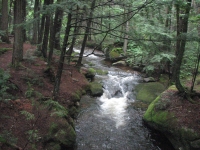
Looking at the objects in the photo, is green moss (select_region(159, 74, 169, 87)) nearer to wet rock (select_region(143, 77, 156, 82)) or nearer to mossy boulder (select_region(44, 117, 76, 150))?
wet rock (select_region(143, 77, 156, 82))

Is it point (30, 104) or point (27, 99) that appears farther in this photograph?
point (27, 99)

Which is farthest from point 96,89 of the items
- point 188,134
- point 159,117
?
point 188,134

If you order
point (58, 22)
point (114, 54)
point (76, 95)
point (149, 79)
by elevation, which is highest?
point (58, 22)

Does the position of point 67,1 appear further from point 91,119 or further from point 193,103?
point 193,103

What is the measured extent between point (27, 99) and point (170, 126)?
19.7ft

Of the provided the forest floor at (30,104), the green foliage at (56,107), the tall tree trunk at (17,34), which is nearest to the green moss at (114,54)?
the forest floor at (30,104)

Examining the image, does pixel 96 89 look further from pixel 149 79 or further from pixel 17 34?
pixel 17 34

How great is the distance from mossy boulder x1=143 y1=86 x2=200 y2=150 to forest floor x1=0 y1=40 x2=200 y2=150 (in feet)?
0.68

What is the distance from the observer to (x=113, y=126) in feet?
29.3

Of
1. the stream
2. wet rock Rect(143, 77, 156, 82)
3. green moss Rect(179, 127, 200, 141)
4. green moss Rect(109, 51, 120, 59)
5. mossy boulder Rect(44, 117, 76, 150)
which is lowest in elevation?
the stream

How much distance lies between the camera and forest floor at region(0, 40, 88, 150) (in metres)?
5.49

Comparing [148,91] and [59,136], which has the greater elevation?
[148,91]

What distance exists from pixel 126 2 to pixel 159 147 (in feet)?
19.5

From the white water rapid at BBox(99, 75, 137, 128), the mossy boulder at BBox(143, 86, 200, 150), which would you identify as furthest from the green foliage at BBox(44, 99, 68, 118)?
the mossy boulder at BBox(143, 86, 200, 150)
